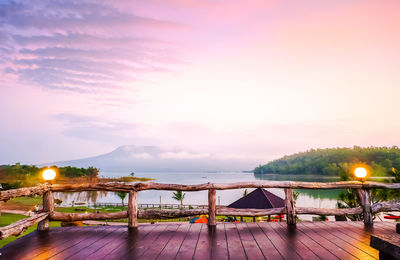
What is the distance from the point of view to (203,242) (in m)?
4.00

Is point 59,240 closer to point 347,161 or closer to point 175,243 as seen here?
point 175,243

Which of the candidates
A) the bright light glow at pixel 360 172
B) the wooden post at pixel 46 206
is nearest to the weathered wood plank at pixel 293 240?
the bright light glow at pixel 360 172

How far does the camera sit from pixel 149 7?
32.3ft

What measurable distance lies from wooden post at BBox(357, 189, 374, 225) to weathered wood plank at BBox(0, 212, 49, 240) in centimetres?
715

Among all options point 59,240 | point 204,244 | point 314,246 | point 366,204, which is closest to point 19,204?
point 59,240

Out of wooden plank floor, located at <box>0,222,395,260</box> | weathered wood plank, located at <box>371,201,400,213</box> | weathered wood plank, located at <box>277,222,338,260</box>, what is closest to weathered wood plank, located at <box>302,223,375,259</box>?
wooden plank floor, located at <box>0,222,395,260</box>

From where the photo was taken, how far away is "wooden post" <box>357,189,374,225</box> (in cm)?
545

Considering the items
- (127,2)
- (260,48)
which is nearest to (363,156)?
(260,48)

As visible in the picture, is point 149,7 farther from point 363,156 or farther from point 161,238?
point 363,156

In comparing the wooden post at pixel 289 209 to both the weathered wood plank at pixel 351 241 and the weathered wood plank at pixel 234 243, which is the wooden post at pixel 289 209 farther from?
the weathered wood plank at pixel 234 243

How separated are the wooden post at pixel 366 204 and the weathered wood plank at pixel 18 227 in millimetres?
7151

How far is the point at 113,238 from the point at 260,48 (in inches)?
493

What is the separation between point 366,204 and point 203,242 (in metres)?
4.20

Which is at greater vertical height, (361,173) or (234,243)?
(361,173)
